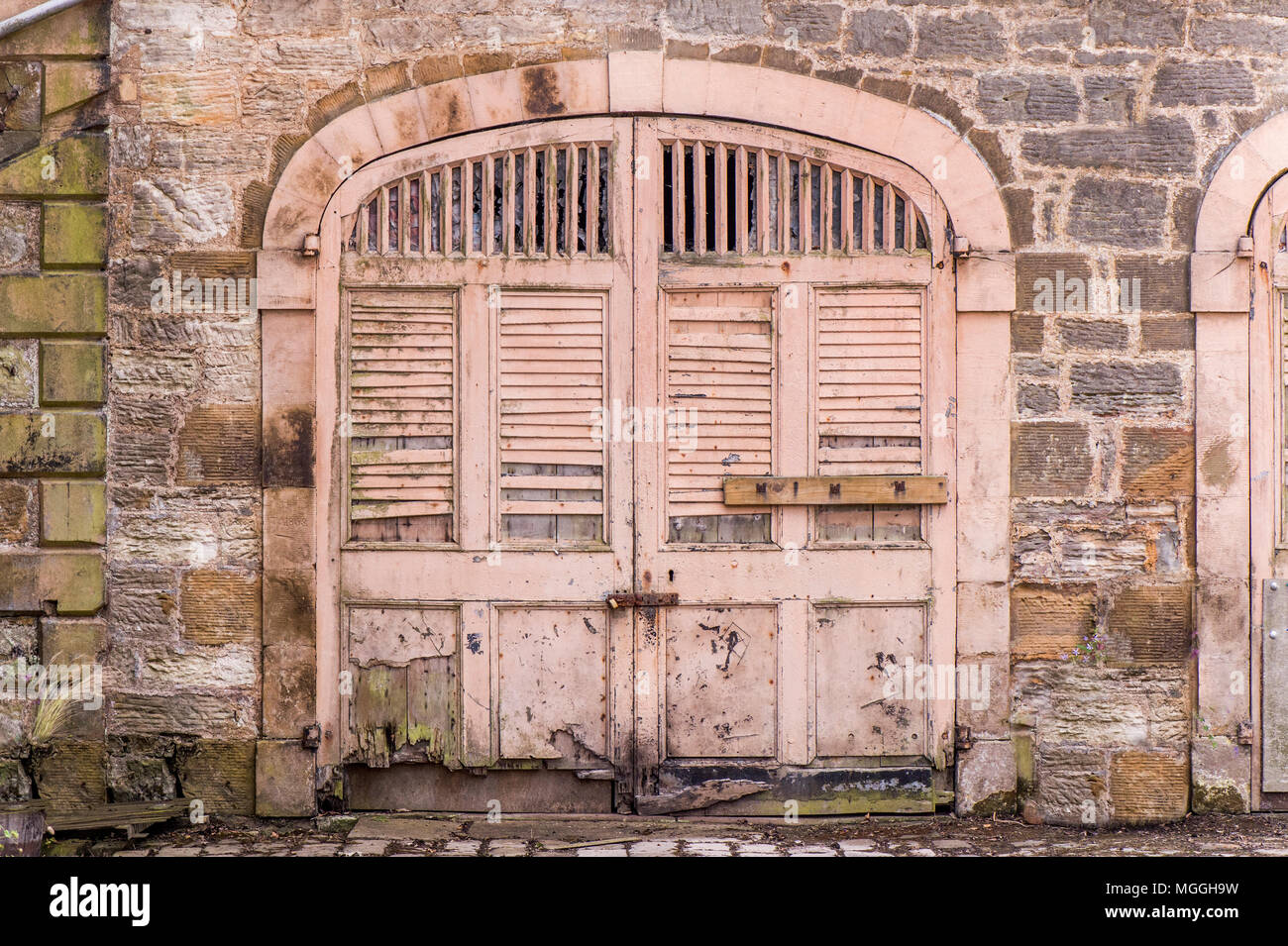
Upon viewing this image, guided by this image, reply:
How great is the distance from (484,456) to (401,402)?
16.7 inches

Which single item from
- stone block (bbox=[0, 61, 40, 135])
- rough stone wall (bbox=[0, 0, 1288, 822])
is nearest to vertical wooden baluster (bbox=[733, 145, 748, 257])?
rough stone wall (bbox=[0, 0, 1288, 822])

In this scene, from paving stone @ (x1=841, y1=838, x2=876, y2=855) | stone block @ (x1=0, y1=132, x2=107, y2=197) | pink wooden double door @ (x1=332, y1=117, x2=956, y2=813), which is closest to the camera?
paving stone @ (x1=841, y1=838, x2=876, y2=855)

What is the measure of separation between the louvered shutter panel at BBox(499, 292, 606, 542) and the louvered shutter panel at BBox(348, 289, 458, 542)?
9.8 inches

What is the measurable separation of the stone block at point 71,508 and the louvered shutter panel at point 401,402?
1071 mm

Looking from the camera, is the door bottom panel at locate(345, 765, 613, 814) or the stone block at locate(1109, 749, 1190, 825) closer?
the stone block at locate(1109, 749, 1190, 825)

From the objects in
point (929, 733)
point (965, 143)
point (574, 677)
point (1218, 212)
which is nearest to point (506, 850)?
point (574, 677)

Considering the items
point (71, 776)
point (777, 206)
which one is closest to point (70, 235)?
point (71, 776)

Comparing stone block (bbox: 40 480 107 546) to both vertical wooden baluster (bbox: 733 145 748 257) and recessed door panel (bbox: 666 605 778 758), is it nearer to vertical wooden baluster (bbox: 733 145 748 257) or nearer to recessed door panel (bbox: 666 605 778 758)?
recessed door panel (bbox: 666 605 778 758)

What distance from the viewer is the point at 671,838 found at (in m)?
4.74

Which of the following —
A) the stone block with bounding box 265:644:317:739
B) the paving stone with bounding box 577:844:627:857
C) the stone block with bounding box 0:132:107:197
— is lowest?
the paving stone with bounding box 577:844:627:857

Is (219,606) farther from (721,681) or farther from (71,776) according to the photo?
(721,681)

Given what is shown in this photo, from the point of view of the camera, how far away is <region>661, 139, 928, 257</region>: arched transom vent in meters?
4.96

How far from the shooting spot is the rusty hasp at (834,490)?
Answer: 4922 mm

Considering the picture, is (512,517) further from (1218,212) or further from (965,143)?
(1218,212)
